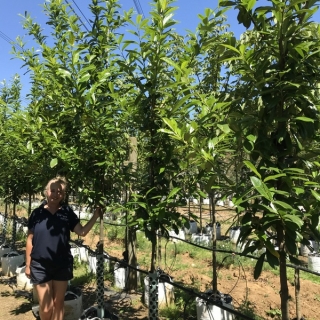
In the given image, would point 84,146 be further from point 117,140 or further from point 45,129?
point 45,129

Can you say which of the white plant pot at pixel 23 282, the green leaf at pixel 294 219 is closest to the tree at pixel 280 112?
the green leaf at pixel 294 219

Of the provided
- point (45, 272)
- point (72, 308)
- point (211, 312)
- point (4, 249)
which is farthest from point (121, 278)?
point (4, 249)

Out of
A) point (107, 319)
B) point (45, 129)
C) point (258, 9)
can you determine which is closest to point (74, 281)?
point (107, 319)

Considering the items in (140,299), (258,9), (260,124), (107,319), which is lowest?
(140,299)

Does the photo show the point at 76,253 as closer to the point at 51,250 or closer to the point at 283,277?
the point at 51,250

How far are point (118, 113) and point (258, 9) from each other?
65.4 inches

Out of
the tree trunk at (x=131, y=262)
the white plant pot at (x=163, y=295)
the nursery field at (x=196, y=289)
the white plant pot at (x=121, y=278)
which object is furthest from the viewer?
the white plant pot at (x=121, y=278)

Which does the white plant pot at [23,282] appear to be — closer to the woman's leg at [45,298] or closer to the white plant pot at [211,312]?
the woman's leg at [45,298]

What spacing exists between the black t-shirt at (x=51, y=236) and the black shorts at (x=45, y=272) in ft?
0.13

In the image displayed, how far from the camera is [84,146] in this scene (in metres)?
3.27

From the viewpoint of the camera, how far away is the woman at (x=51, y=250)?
3.27m

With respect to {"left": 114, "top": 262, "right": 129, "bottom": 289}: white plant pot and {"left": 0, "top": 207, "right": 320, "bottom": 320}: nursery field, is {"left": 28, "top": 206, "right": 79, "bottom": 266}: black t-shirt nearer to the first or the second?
{"left": 0, "top": 207, "right": 320, "bottom": 320}: nursery field

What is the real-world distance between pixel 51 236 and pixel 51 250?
129 mm

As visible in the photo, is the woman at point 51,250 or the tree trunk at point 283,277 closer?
the tree trunk at point 283,277
